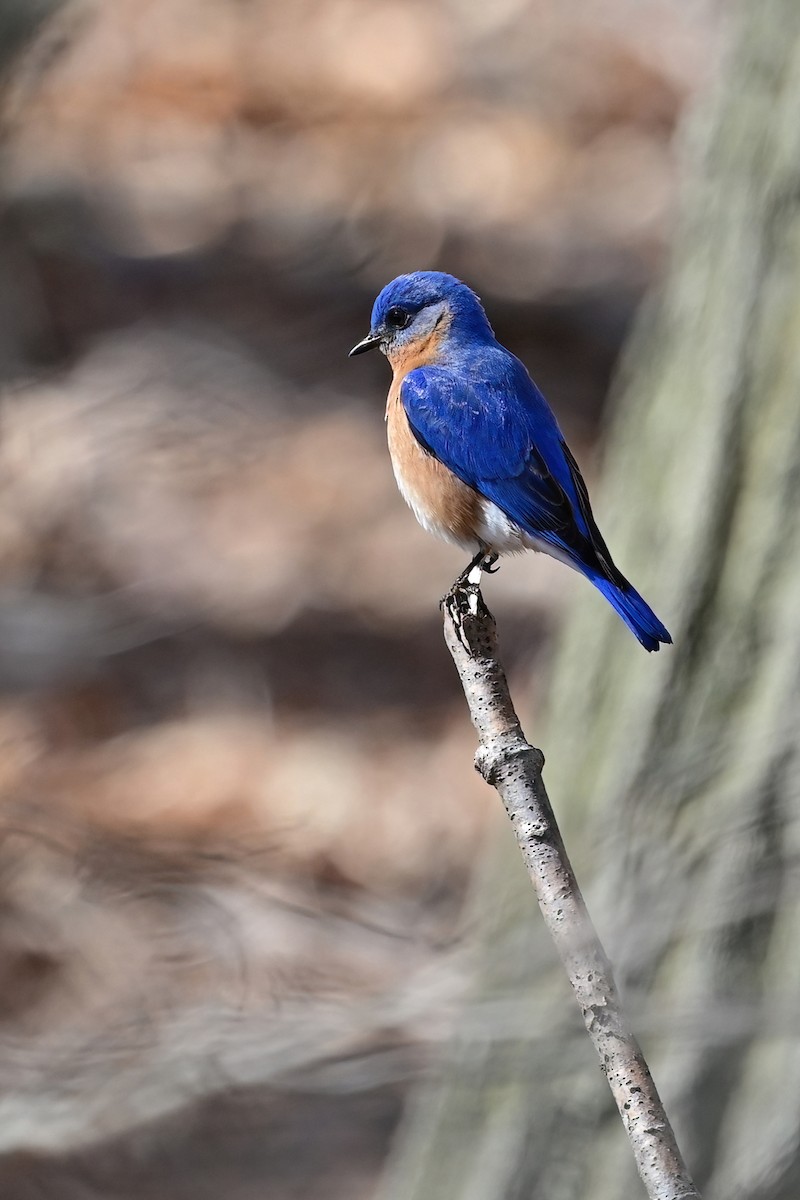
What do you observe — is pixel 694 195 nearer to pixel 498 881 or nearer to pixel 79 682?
pixel 498 881

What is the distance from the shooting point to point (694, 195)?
279 centimetres

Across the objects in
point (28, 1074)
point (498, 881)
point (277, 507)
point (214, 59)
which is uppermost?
point (214, 59)

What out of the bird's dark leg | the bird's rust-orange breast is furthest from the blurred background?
the bird's dark leg

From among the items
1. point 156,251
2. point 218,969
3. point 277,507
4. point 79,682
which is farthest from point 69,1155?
point 156,251

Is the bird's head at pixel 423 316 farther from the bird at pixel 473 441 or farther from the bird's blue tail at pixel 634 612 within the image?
the bird's blue tail at pixel 634 612

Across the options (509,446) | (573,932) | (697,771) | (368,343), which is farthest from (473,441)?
(697,771)

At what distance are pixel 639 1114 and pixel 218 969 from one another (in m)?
2.65

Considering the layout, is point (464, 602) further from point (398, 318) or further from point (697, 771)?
point (697, 771)

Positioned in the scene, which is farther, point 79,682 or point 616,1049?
point 79,682

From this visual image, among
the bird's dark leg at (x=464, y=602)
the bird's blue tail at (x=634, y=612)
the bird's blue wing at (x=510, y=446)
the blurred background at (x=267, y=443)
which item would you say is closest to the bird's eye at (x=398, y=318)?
the bird's blue wing at (x=510, y=446)

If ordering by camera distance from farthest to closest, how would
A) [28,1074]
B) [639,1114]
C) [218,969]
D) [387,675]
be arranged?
1. [387,675]
2. [218,969]
3. [28,1074]
4. [639,1114]

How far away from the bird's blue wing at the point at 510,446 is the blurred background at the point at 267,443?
2223 mm

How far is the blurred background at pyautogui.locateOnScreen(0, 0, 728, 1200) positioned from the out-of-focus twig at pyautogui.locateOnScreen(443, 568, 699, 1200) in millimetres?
2720

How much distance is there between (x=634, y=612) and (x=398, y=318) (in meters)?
0.67
